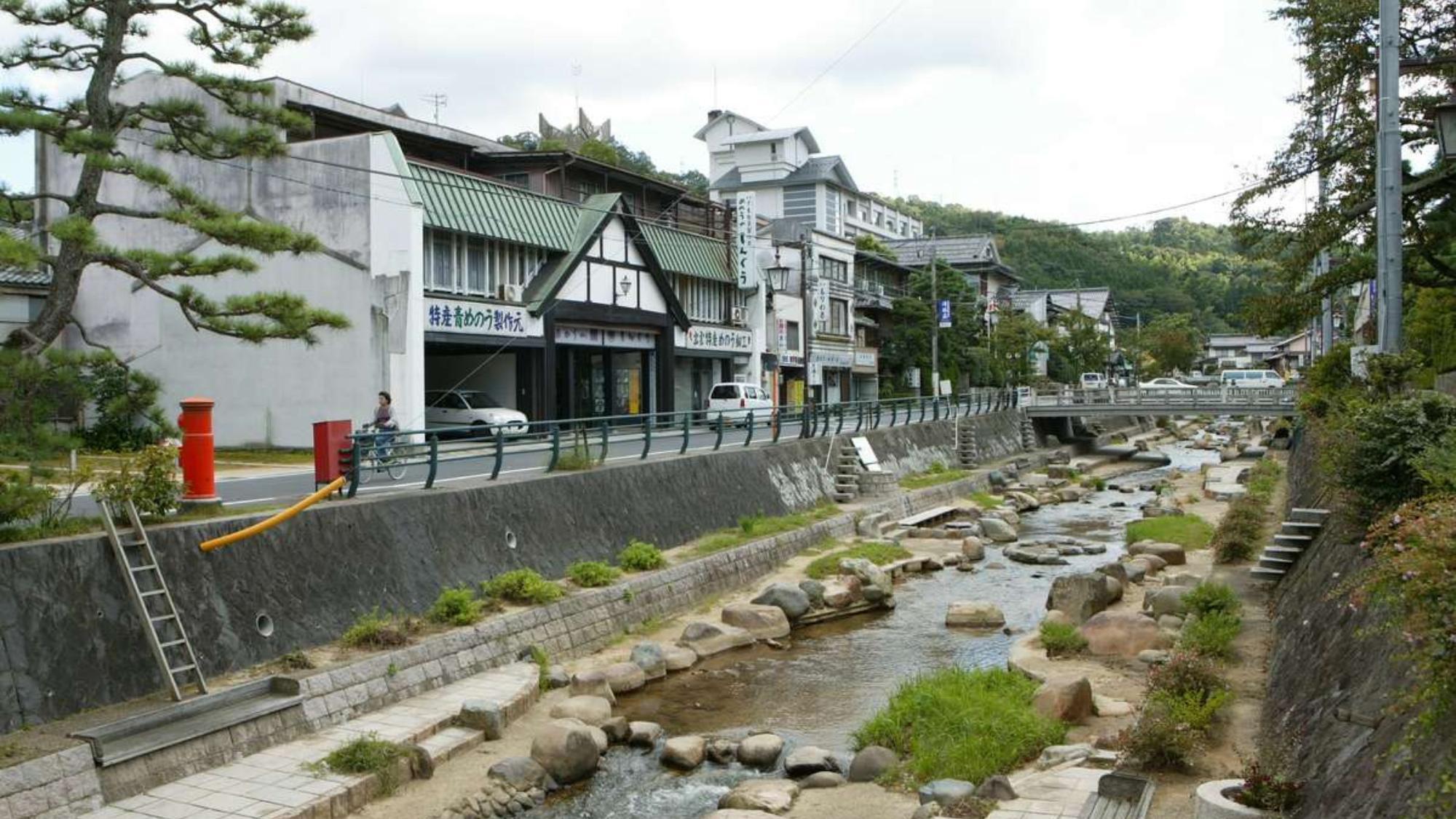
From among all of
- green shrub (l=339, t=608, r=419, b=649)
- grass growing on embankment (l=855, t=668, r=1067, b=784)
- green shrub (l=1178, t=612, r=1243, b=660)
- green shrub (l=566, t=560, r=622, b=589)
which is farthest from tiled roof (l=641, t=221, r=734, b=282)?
green shrub (l=1178, t=612, r=1243, b=660)

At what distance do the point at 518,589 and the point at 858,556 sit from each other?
432 inches

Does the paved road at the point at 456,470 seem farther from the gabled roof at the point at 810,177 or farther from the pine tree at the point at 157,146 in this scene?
the gabled roof at the point at 810,177

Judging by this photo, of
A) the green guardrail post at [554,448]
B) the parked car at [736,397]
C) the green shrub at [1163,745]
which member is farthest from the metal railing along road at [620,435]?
the green shrub at [1163,745]

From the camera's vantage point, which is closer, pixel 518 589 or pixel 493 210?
pixel 518 589

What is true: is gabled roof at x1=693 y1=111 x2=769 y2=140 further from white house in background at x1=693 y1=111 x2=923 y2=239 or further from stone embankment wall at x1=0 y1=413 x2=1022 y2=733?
stone embankment wall at x1=0 y1=413 x2=1022 y2=733

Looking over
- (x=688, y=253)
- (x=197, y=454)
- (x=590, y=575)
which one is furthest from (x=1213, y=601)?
(x=688, y=253)

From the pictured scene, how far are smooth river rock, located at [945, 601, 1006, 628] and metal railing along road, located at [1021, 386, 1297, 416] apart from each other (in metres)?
32.1

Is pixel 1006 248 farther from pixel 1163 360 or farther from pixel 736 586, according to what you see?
pixel 736 586

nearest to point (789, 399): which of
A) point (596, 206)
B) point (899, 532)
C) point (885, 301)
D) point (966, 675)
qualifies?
point (885, 301)

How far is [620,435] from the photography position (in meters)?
28.0

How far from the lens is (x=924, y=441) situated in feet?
141

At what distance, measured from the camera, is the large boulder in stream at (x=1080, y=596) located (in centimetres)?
1959

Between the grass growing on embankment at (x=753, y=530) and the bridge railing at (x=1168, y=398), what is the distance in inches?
1117

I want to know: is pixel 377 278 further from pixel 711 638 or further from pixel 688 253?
pixel 688 253
